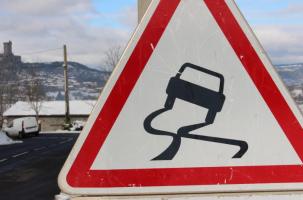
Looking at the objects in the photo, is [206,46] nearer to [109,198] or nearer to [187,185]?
[187,185]

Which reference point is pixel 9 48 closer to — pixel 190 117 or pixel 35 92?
pixel 35 92

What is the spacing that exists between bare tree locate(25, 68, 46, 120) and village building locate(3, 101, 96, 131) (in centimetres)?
140

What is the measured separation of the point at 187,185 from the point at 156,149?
19cm

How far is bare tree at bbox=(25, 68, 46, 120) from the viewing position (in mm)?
82875

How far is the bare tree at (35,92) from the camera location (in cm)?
8288

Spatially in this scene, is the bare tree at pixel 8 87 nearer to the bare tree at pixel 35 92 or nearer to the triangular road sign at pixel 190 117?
the bare tree at pixel 35 92

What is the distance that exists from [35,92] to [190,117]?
279 feet

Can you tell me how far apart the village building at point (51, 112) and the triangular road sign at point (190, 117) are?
265ft

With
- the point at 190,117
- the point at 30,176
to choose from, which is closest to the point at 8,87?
the point at 30,176

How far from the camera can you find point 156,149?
6.68 ft

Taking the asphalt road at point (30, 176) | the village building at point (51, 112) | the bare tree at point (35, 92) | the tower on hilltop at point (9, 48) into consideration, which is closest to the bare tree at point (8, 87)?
the village building at point (51, 112)

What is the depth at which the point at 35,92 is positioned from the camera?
84812 millimetres

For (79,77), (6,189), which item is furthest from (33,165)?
(79,77)

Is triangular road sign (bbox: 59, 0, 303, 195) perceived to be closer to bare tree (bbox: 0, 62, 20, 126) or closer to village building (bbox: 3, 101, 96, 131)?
village building (bbox: 3, 101, 96, 131)
